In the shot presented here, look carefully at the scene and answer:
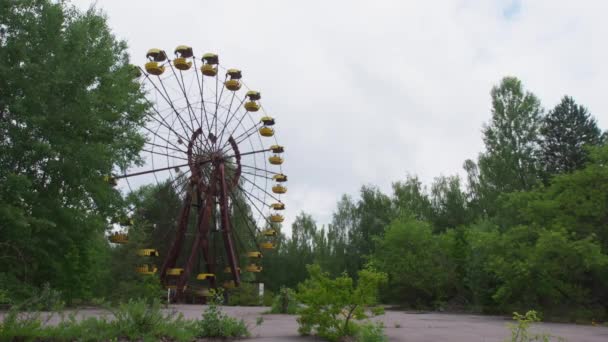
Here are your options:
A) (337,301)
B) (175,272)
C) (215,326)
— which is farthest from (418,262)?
(215,326)

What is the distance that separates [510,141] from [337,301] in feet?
100

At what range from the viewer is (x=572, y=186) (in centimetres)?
1845

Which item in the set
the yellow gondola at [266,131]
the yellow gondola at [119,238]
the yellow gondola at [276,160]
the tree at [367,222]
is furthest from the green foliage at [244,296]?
the tree at [367,222]

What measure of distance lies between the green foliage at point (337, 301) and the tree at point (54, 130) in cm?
682

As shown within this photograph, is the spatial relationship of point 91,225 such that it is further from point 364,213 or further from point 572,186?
point 364,213

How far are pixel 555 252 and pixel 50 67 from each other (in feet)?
51.2

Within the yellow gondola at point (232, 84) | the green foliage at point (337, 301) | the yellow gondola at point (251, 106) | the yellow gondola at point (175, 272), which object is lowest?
the green foliage at point (337, 301)

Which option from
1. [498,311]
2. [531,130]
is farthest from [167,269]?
[531,130]

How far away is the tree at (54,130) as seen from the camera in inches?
506

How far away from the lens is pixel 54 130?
13.4 meters

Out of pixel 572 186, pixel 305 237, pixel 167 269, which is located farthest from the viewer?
pixel 305 237

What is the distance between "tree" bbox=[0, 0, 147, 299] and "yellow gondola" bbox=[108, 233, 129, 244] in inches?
242

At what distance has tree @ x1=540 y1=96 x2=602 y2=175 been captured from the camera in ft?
101

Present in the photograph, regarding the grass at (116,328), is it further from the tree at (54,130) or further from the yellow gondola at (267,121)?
the yellow gondola at (267,121)
